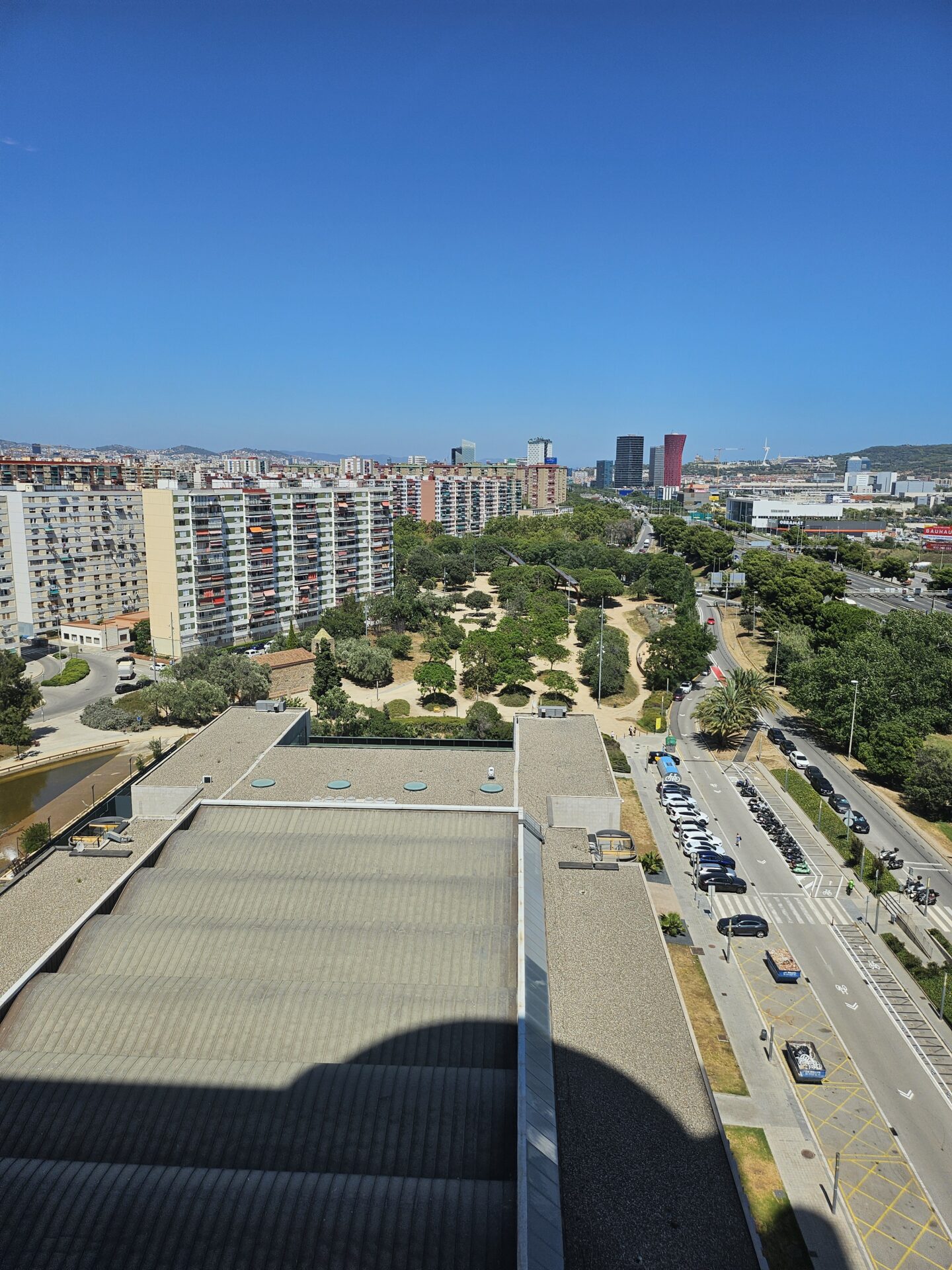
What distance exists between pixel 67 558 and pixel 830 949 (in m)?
46.8

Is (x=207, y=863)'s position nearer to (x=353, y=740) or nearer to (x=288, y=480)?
(x=353, y=740)

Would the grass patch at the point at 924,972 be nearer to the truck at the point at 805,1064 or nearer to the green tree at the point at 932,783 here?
the truck at the point at 805,1064

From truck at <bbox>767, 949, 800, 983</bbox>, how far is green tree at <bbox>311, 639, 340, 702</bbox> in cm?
2341

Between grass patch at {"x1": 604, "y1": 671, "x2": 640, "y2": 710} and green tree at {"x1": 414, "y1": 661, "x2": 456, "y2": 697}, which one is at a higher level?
green tree at {"x1": 414, "y1": 661, "x2": 456, "y2": 697}

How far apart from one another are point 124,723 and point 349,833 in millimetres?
21157

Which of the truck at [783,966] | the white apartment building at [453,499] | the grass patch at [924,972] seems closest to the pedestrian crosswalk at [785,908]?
the grass patch at [924,972]

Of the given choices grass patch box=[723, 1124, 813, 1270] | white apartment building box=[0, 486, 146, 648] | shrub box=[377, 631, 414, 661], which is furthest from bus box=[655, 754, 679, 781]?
white apartment building box=[0, 486, 146, 648]

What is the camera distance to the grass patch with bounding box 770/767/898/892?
2184 centimetres

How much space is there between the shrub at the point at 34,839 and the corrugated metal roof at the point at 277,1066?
7.85m

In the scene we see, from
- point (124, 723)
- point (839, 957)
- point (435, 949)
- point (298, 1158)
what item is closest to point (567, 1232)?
point (298, 1158)

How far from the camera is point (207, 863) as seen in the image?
16875 mm

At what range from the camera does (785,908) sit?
20484 millimetres

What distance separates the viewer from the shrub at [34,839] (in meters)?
22.7

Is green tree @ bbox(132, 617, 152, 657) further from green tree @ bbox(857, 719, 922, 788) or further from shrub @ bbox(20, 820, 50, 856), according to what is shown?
green tree @ bbox(857, 719, 922, 788)
